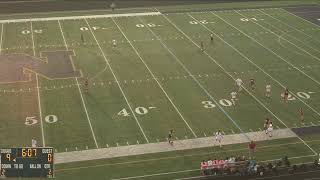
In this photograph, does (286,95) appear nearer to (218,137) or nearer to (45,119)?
(218,137)

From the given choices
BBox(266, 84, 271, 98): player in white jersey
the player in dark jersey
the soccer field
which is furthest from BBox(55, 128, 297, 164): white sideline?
BBox(266, 84, 271, 98): player in white jersey

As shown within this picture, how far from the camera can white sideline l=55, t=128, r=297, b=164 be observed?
84.9ft

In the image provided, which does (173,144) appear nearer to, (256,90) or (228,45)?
(256,90)

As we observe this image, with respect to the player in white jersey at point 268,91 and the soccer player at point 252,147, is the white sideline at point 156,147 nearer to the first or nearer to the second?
the soccer player at point 252,147

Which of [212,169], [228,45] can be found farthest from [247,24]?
[212,169]

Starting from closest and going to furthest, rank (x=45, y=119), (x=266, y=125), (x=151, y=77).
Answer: (x=266, y=125), (x=45, y=119), (x=151, y=77)

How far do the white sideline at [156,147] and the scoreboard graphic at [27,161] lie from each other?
21.3 feet

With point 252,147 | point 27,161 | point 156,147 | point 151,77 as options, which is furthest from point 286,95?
point 27,161

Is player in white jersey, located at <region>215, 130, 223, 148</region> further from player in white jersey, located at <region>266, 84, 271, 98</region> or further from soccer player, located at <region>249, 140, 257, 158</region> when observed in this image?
player in white jersey, located at <region>266, 84, 271, 98</region>

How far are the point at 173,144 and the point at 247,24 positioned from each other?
24.2 metres

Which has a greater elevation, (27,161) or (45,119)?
(27,161)

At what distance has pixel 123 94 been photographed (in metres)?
33.2

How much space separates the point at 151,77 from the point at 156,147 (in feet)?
32.1

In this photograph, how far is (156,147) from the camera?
26969 mm
